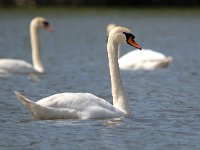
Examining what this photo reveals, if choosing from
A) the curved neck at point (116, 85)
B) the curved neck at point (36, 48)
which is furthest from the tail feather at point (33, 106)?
the curved neck at point (36, 48)

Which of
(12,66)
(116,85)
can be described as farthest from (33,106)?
(12,66)

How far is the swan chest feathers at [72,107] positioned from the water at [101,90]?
10 cm

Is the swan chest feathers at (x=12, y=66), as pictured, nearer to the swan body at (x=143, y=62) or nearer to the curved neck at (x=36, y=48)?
the curved neck at (x=36, y=48)

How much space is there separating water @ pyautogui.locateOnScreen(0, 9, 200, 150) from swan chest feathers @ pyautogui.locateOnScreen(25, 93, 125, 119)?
0.34 feet

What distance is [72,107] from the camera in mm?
11320

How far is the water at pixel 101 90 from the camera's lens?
1031 centimetres

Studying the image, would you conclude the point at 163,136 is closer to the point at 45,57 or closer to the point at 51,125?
the point at 51,125

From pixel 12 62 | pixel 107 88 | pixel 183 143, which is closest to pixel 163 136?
pixel 183 143

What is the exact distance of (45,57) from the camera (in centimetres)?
2466

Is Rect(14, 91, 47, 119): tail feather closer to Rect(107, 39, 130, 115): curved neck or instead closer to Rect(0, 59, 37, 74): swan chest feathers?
Rect(107, 39, 130, 115): curved neck

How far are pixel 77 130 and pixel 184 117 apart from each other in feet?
6.94


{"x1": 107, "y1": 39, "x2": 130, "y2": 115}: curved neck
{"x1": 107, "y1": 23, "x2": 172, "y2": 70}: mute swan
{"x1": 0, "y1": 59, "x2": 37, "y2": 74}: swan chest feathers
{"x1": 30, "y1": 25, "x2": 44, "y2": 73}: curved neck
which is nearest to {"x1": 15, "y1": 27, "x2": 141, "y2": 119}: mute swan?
{"x1": 107, "y1": 39, "x2": 130, "y2": 115}: curved neck

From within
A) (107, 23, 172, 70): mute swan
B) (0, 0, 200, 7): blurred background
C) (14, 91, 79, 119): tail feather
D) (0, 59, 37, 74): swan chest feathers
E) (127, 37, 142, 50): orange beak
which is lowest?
(14, 91, 79, 119): tail feather

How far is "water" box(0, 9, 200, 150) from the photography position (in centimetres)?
1031
